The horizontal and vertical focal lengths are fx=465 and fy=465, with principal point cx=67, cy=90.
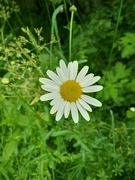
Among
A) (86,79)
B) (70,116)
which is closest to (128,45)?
(70,116)

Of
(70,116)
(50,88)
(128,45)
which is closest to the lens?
(50,88)

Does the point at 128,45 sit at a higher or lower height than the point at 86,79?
higher

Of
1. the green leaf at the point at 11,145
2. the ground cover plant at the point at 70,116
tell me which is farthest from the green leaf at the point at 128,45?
the green leaf at the point at 11,145

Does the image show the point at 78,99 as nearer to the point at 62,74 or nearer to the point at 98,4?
the point at 62,74

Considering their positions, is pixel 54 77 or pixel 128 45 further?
pixel 128 45

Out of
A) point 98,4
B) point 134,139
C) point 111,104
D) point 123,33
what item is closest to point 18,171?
point 134,139

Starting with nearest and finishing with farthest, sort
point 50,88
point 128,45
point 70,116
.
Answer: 1. point 50,88
2. point 70,116
3. point 128,45

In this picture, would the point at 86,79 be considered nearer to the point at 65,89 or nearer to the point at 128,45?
the point at 65,89

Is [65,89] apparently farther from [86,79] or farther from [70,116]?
[70,116]
